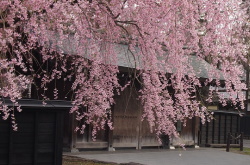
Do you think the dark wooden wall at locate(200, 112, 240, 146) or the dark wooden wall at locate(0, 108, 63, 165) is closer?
the dark wooden wall at locate(0, 108, 63, 165)

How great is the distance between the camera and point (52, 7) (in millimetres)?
8781

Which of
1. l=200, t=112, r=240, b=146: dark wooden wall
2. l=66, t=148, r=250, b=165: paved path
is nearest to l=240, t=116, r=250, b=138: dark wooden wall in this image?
l=200, t=112, r=240, b=146: dark wooden wall

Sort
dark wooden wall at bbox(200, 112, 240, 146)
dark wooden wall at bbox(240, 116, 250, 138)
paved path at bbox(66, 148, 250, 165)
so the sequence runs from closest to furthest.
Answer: paved path at bbox(66, 148, 250, 165), dark wooden wall at bbox(200, 112, 240, 146), dark wooden wall at bbox(240, 116, 250, 138)

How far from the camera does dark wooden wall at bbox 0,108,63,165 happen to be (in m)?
9.07

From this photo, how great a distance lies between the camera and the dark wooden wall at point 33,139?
9070 mm

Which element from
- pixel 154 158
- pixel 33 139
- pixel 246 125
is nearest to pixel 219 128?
pixel 154 158

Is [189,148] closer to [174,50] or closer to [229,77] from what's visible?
[229,77]

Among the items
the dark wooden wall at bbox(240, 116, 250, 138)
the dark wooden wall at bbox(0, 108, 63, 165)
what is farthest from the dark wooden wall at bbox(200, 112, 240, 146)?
the dark wooden wall at bbox(0, 108, 63, 165)

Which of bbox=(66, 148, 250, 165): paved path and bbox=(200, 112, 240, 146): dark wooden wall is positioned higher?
bbox=(200, 112, 240, 146): dark wooden wall

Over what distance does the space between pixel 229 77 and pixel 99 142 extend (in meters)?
6.94

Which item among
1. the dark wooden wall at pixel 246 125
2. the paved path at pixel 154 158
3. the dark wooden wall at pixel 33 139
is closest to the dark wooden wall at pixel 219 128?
the paved path at pixel 154 158

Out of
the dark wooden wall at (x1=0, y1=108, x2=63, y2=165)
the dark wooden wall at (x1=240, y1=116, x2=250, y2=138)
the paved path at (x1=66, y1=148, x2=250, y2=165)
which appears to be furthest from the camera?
the dark wooden wall at (x1=240, y1=116, x2=250, y2=138)

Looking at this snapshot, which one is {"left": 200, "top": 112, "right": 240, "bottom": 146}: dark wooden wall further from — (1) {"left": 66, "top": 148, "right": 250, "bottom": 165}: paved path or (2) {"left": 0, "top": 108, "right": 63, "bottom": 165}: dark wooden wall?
(2) {"left": 0, "top": 108, "right": 63, "bottom": 165}: dark wooden wall

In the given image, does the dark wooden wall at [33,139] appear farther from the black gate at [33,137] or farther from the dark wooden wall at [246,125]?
the dark wooden wall at [246,125]
